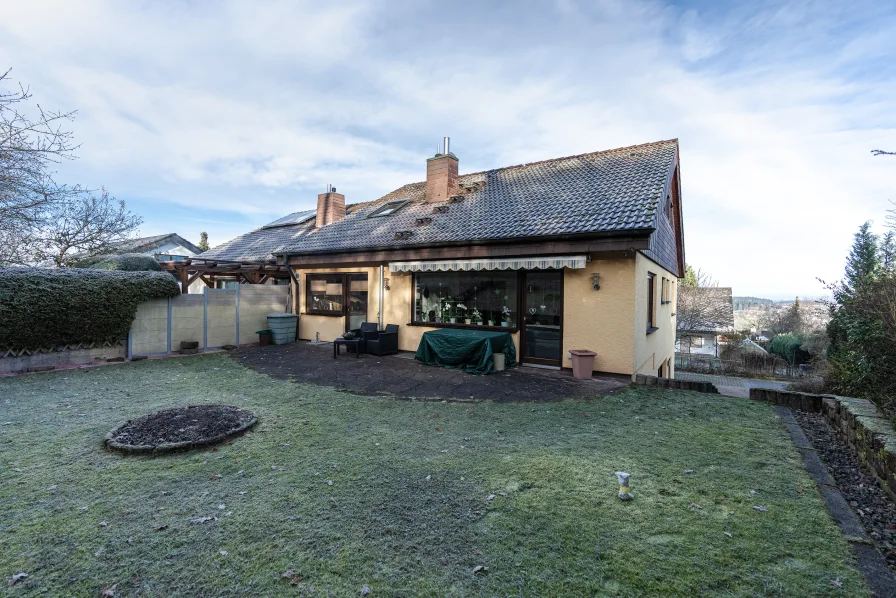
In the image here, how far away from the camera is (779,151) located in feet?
45.7

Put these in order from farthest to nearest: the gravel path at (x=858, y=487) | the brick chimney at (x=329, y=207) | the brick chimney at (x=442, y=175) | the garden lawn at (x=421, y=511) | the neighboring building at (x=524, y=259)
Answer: the brick chimney at (x=329, y=207) → the brick chimney at (x=442, y=175) → the neighboring building at (x=524, y=259) → the gravel path at (x=858, y=487) → the garden lawn at (x=421, y=511)

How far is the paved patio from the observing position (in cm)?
840

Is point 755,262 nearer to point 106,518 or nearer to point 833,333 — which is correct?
point 833,333

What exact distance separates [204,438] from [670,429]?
698 centimetres

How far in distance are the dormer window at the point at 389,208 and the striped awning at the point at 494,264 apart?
4.82 metres

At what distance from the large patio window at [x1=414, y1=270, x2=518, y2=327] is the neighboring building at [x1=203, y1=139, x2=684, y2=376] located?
1.3 inches

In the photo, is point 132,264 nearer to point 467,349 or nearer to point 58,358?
point 58,358

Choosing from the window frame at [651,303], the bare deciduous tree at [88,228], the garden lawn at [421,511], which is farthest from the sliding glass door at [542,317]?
the bare deciduous tree at [88,228]

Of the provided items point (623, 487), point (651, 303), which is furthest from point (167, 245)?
point (623, 487)

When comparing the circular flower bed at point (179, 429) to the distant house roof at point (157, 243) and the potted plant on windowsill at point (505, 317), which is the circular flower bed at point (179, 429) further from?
the distant house roof at point (157, 243)

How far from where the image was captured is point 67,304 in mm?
10453

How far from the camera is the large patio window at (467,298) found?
11430mm

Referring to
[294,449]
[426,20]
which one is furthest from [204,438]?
[426,20]

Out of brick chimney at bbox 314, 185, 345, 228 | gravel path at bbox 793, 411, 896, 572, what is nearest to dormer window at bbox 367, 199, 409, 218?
brick chimney at bbox 314, 185, 345, 228
